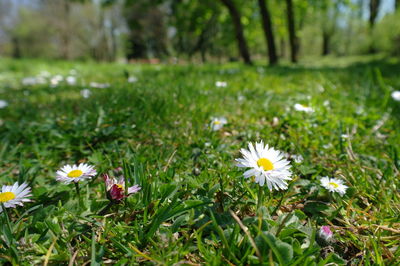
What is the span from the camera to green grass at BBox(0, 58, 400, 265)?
2.78 ft

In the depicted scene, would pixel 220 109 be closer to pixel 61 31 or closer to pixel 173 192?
pixel 173 192

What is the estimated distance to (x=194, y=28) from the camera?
12.9m

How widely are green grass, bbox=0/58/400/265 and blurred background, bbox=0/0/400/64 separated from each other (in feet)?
4.80

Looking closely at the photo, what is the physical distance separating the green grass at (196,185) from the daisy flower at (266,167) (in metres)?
0.11

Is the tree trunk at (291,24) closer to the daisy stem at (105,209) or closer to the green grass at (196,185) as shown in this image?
the green grass at (196,185)

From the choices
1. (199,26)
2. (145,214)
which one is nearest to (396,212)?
(145,214)

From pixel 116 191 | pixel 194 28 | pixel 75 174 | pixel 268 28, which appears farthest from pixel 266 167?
pixel 194 28

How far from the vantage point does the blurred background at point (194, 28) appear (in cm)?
1075

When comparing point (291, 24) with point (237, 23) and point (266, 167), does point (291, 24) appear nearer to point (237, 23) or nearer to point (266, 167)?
point (237, 23)

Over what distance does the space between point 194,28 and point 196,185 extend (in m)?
13.0

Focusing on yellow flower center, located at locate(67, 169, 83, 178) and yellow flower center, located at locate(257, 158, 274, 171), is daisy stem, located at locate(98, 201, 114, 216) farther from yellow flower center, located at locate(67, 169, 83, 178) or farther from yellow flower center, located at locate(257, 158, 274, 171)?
yellow flower center, located at locate(257, 158, 274, 171)

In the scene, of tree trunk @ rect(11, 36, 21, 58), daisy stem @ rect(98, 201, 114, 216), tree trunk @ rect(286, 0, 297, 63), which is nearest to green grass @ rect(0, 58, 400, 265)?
daisy stem @ rect(98, 201, 114, 216)

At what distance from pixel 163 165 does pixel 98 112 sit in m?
0.73

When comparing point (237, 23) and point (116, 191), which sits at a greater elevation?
point (237, 23)
